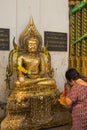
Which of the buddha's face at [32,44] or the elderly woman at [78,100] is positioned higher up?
the buddha's face at [32,44]

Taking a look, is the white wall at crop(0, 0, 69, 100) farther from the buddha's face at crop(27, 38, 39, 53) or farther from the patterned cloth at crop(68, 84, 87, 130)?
the patterned cloth at crop(68, 84, 87, 130)

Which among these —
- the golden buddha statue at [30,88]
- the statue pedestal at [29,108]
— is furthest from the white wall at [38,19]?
the statue pedestal at [29,108]

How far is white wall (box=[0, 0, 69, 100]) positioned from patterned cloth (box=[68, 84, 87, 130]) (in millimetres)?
2012

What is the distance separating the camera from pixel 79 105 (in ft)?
7.80

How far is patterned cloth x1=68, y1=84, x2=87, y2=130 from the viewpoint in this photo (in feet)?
7.66

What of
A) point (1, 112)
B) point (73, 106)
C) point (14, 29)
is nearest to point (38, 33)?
point (14, 29)

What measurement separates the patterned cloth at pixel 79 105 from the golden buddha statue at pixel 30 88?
106 cm

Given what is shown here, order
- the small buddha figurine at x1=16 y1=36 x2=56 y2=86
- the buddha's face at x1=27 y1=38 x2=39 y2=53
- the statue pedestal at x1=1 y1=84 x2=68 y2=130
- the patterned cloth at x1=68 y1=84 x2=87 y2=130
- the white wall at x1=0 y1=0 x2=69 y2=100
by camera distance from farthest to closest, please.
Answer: the white wall at x1=0 y1=0 x2=69 y2=100
the buddha's face at x1=27 y1=38 x2=39 y2=53
the small buddha figurine at x1=16 y1=36 x2=56 y2=86
the statue pedestal at x1=1 y1=84 x2=68 y2=130
the patterned cloth at x1=68 y1=84 x2=87 y2=130

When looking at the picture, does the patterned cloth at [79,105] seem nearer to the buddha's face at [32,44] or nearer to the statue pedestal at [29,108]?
the statue pedestal at [29,108]

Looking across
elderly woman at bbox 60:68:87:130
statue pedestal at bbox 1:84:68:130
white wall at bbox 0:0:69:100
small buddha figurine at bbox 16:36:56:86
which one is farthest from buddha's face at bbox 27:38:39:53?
elderly woman at bbox 60:68:87:130

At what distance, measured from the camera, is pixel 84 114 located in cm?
238

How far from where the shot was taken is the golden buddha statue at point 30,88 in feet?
11.0

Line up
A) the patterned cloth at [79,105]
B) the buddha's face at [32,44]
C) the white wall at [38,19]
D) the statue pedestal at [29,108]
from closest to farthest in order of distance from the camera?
the patterned cloth at [79,105] < the statue pedestal at [29,108] < the buddha's face at [32,44] < the white wall at [38,19]

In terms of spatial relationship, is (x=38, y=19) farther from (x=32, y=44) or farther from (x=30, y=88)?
(x=30, y=88)
